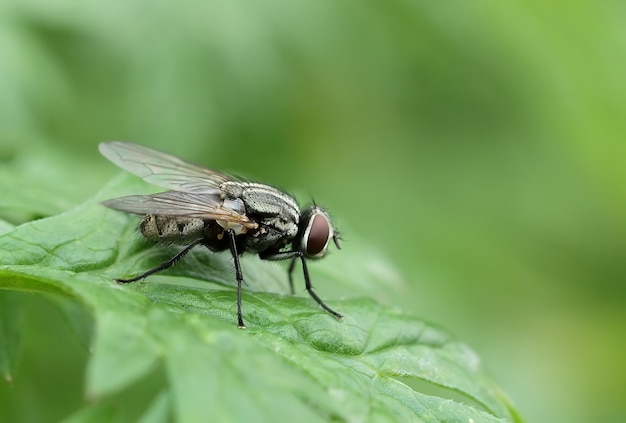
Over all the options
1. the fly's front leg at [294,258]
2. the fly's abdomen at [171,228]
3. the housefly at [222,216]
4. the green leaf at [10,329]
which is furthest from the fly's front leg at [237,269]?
the green leaf at [10,329]

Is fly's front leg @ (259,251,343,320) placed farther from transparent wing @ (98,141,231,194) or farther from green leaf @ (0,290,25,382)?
green leaf @ (0,290,25,382)

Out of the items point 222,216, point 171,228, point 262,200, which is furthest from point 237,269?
point 262,200

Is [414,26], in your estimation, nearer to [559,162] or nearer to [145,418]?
[559,162]

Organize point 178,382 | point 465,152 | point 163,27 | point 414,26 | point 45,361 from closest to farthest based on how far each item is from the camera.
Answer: point 178,382
point 45,361
point 163,27
point 414,26
point 465,152

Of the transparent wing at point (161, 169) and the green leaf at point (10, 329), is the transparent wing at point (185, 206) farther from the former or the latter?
the green leaf at point (10, 329)

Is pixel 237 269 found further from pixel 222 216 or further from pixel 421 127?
pixel 421 127

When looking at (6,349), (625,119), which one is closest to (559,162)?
(625,119)

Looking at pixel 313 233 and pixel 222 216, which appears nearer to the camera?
pixel 222 216
